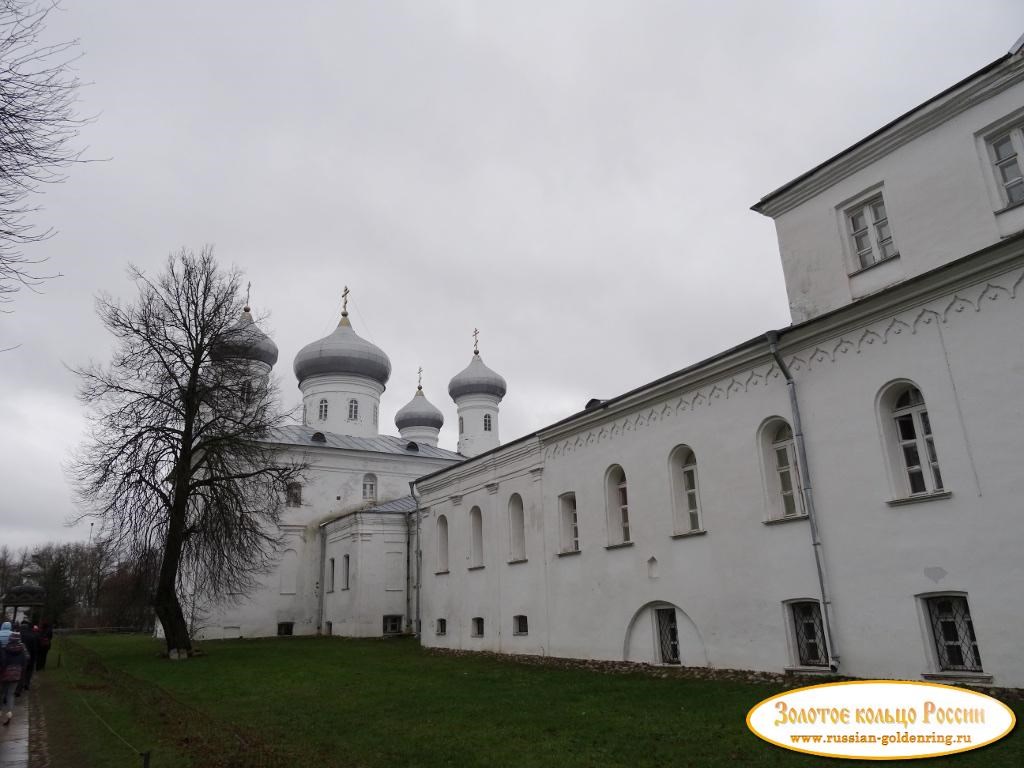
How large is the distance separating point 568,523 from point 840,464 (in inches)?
347

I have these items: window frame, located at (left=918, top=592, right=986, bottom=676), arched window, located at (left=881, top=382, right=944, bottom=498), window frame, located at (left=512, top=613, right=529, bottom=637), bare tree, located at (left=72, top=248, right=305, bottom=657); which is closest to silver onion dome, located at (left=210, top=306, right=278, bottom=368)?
bare tree, located at (left=72, top=248, right=305, bottom=657)

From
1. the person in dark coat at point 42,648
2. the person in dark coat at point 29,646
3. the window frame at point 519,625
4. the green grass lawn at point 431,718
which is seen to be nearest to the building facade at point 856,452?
the green grass lawn at point 431,718

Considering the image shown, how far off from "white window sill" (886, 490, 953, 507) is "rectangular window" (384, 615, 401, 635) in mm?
25760

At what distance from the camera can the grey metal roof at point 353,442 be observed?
39.5 m

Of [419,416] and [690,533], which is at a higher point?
[419,416]

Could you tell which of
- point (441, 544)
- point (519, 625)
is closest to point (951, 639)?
point (519, 625)

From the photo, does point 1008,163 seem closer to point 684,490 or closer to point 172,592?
point 684,490

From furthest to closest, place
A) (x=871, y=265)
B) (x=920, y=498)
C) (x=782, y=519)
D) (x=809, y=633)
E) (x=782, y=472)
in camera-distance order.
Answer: (x=782, y=472) → (x=871, y=265) → (x=782, y=519) → (x=809, y=633) → (x=920, y=498)

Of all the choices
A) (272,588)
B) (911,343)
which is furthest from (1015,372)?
(272,588)

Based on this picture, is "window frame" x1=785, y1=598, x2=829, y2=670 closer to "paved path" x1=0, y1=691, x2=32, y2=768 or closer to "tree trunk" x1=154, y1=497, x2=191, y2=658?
"paved path" x1=0, y1=691, x2=32, y2=768

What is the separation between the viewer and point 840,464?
12383 mm

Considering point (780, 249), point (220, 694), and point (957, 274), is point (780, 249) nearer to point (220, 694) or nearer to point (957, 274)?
point (957, 274)

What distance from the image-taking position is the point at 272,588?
35.8m

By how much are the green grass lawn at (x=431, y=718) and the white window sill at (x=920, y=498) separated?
2858 millimetres
